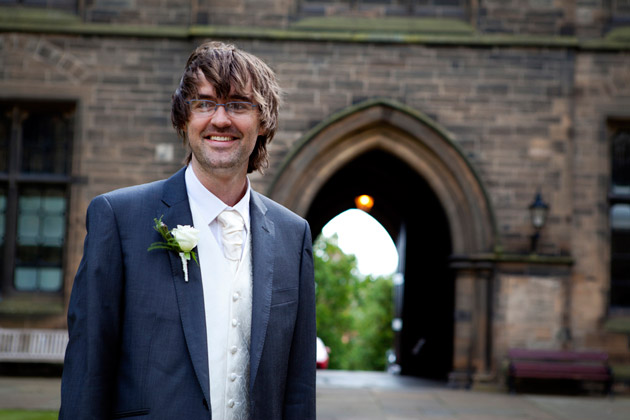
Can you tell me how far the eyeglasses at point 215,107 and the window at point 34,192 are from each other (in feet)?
27.7

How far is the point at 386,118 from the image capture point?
32.3ft

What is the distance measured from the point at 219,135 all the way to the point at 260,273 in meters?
0.36

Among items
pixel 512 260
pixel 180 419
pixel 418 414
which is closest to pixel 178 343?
pixel 180 419

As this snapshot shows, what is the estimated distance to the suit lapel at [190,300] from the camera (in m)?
1.86

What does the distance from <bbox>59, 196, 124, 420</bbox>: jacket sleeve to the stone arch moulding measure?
7.79 m

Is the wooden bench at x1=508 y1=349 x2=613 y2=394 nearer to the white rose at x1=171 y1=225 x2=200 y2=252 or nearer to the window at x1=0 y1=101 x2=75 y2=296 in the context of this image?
the window at x1=0 y1=101 x2=75 y2=296

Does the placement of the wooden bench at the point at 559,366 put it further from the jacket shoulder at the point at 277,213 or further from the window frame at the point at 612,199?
the jacket shoulder at the point at 277,213

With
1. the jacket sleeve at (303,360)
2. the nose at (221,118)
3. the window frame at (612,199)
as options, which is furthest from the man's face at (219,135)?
the window frame at (612,199)

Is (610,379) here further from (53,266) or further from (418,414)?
(53,266)

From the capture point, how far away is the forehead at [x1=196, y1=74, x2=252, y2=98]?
77.5 inches

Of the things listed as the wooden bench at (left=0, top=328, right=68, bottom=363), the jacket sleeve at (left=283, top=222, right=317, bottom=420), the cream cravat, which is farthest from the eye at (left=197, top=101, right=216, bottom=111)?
the wooden bench at (left=0, top=328, right=68, bottom=363)

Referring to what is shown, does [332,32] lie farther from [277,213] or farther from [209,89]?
[209,89]

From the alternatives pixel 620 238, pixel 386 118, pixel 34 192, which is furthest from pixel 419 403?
pixel 34 192

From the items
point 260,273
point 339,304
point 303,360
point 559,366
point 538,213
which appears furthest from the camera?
point 339,304
